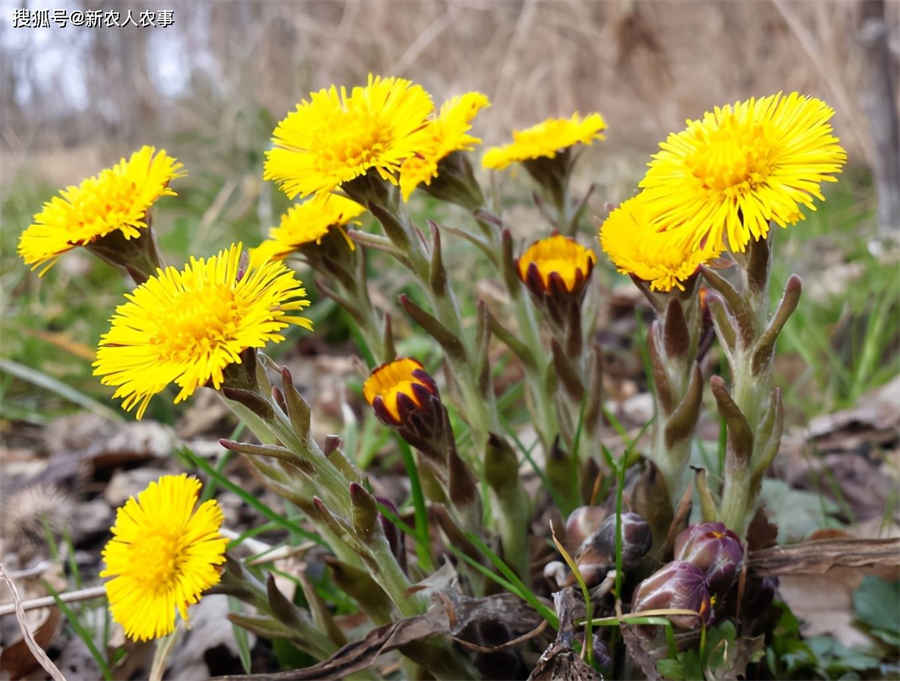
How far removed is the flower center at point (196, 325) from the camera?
80cm

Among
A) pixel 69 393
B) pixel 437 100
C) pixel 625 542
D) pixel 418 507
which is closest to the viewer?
pixel 625 542

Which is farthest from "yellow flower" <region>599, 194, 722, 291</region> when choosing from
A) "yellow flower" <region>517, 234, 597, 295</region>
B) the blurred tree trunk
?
the blurred tree trunk

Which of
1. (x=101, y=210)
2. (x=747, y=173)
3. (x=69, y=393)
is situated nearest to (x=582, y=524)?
(x=747, y=173)

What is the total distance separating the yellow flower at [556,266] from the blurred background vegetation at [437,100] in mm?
722

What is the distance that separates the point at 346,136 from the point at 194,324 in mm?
280

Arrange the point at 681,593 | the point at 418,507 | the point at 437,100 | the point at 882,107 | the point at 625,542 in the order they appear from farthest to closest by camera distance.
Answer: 1. the point at 437,100
2. the point at 882,107
3. the point at 418,507
4. the point at 625,542
5. the point at 681,593

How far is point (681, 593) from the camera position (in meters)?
0.91

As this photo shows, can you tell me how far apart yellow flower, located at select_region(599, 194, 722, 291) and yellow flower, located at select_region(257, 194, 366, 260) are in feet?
1.17

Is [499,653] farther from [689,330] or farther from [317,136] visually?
[317,136]

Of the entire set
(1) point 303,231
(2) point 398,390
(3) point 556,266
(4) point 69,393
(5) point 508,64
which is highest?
(5) point 508,64

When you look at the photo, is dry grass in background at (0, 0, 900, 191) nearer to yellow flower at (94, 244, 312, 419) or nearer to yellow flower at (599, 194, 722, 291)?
yellow flower at (599, 194, 722, 291)

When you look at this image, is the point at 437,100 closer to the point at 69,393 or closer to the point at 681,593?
the point at 69,393

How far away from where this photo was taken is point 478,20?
5363mm

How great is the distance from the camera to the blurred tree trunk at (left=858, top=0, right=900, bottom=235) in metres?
2.57
